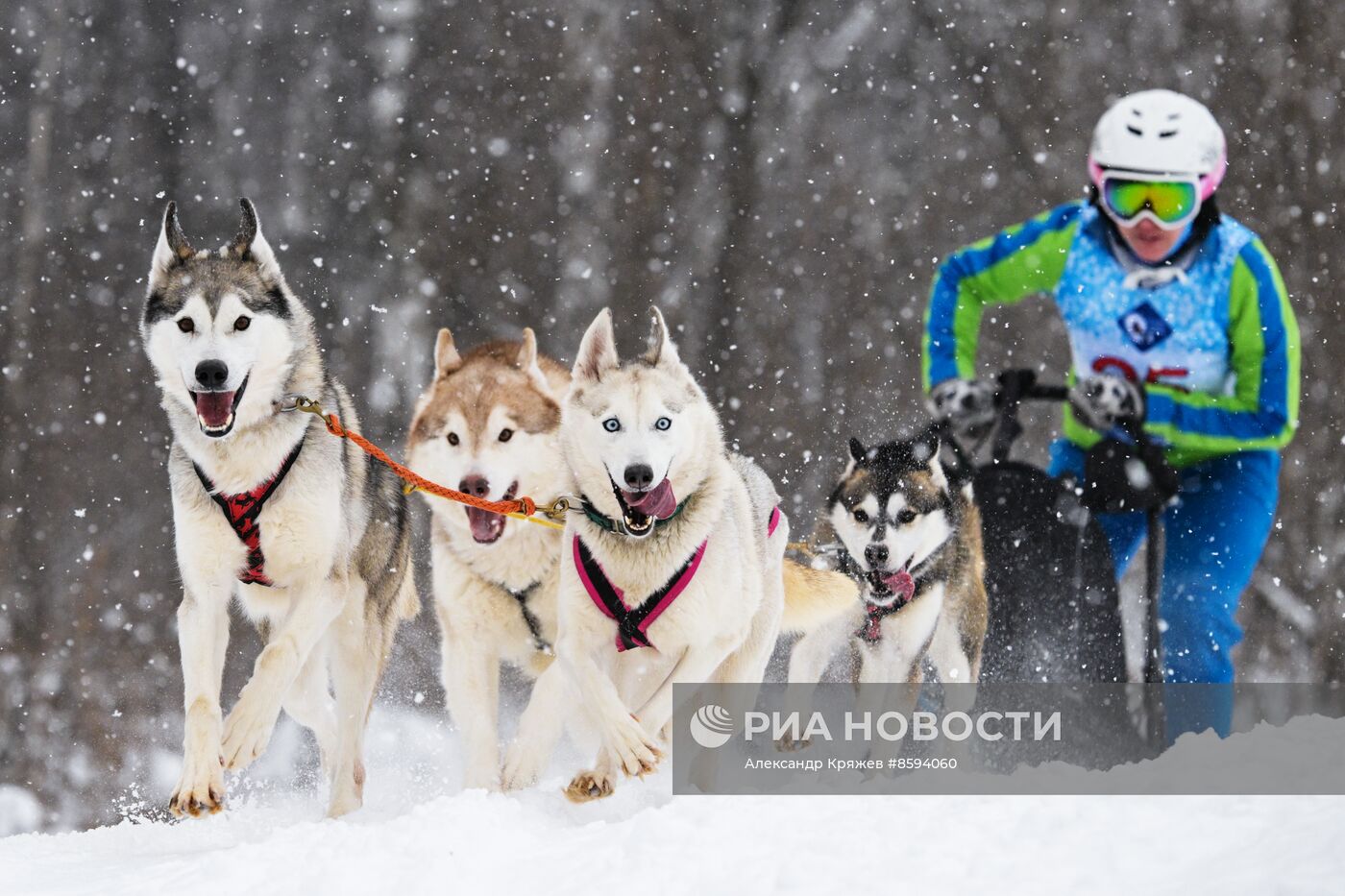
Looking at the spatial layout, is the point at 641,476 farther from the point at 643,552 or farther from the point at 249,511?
the point at 249,511

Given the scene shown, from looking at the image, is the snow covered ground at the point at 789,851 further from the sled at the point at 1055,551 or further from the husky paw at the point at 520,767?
the sled at the point at 1055,551

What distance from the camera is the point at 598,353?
3348 mm

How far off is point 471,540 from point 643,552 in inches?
24.5

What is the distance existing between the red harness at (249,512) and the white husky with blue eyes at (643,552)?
0.79m

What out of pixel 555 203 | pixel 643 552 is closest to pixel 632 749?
pixel 643 552

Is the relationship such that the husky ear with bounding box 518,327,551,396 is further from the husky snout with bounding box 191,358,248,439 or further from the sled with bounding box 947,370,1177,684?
the sled with bounding box 947,370,1177,684

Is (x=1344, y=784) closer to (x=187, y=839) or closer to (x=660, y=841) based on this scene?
(x=660, y=841)

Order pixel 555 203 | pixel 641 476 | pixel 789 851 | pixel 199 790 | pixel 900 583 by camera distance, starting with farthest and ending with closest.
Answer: pixel 555 203
pixel 900 583
pixel 641 476
pixel 199 790
pixel 789 851

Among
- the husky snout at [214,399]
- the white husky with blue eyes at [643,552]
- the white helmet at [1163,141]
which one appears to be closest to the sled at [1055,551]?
the white helmet at [1163,141]

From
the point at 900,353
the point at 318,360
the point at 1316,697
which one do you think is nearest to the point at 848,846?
the point at 318,360

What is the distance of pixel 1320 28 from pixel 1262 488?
937cm

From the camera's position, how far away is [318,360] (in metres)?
3.56

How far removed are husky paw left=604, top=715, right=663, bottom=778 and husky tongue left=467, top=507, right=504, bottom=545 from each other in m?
0.78

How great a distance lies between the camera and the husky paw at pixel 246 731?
2.95 meters
